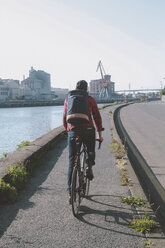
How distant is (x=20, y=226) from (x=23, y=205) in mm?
627

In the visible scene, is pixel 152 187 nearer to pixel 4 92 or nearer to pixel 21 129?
pixel 21 129

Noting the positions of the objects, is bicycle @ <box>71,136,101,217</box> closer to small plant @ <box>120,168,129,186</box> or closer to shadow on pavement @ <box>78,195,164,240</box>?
shadow on pavement @ <box>78,195,164,240</box>

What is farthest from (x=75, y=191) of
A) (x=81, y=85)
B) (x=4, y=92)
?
(x=4, y=92)

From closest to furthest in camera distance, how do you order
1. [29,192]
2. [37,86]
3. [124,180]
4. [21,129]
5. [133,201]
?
[133,201] < [29,192] < [124,180] < [21,129] < [37,86]

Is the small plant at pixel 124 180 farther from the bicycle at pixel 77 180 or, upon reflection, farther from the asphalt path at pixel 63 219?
the bicycle at pixel 77 180

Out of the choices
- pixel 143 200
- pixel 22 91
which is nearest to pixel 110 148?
pixel 143 200

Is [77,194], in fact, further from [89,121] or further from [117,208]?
[89,121]

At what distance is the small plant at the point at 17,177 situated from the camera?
4.27 metres

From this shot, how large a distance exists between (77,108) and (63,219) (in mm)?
1427

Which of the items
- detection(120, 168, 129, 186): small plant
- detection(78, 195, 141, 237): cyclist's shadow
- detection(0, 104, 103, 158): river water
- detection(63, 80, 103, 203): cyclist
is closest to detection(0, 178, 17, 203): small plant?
detection(63, 80, 103, 203): cyclist

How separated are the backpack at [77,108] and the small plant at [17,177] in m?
1.71

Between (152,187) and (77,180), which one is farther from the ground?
(77,180)

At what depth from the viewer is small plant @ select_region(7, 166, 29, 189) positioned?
427 cm

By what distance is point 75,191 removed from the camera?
10.8 ft
